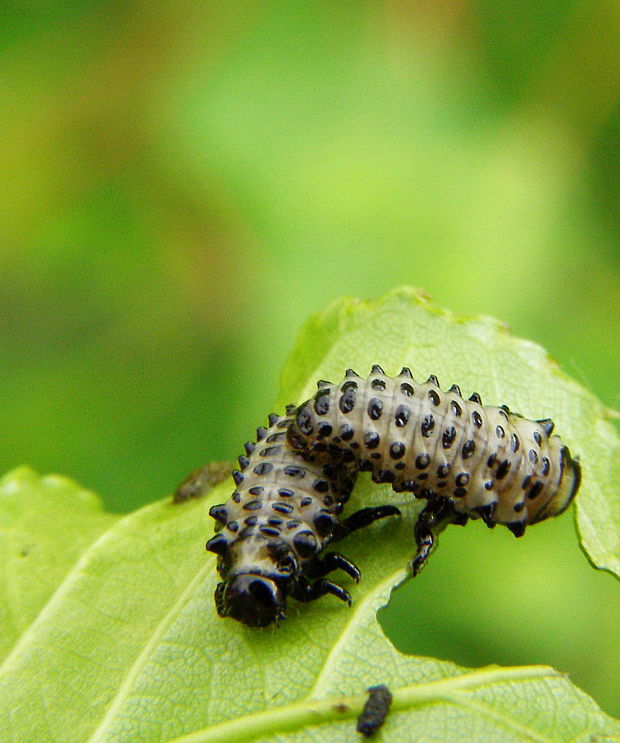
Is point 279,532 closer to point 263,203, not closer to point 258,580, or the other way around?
point 258,580

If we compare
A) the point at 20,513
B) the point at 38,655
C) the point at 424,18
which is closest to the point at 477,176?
A: the point at 424,18

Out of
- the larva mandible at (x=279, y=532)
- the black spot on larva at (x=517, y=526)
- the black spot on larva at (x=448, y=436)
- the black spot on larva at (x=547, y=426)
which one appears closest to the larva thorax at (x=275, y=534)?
the larva mandible at (x=279, y=532)

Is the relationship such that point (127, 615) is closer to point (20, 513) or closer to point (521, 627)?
point (20, 513)

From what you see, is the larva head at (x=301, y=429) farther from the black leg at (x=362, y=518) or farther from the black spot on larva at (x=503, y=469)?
the black spot on larva at (x=503, y=469)

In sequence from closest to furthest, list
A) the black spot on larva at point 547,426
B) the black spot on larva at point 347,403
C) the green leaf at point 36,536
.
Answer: the black spot on larva at point 347,403
the black spot on larva at point 547,426
the green leaf at point 36,536

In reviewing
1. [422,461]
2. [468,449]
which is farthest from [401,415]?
[468,449]

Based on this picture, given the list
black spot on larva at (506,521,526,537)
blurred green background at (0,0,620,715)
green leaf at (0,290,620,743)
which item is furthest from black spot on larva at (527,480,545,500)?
blurred green background at (0,0,620,715)
